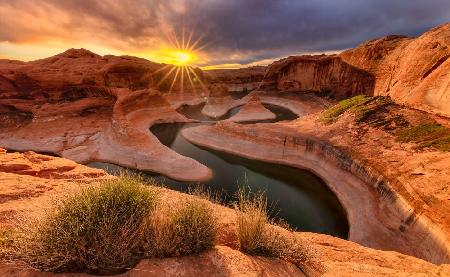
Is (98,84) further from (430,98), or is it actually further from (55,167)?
(430,98)

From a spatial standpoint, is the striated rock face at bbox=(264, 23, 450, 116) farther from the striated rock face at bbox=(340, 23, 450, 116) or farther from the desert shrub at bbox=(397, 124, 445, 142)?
the desert shrub at bbox=(397, 124, 445, 142)

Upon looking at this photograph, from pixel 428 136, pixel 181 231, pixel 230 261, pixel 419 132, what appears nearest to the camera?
pixel 230 261

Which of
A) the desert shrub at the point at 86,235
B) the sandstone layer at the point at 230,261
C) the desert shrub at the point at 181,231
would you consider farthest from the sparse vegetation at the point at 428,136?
the desert shrub at the point at 86,235

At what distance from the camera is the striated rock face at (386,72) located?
20.3m

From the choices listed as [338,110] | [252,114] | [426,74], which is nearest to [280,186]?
[338,110]

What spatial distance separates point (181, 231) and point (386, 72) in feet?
127

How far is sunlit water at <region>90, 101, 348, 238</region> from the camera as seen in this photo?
16.2m

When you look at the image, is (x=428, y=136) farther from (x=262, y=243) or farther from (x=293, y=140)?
(x=262, y=243)

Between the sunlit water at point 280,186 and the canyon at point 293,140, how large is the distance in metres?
0.79

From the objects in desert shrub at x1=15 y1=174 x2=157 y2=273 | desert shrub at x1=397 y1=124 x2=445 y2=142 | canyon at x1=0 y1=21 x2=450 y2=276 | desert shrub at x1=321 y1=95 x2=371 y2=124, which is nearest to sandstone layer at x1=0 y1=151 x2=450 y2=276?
canyon at x1=0 y1=21 x2=450 y2=276

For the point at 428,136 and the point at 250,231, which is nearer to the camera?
the point at 250,231

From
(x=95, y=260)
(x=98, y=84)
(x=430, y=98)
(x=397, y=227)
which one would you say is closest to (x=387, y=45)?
(x=430, y=98)

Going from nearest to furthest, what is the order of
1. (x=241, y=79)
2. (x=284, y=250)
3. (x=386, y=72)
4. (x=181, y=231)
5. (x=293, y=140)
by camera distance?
1. (x=181, y=231)
2. (x=284, y=250)
3. (x=293, y=140)
4. (x=386, y=72)
5. (x=241, y=79)

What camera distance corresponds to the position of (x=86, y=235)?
4254mm
